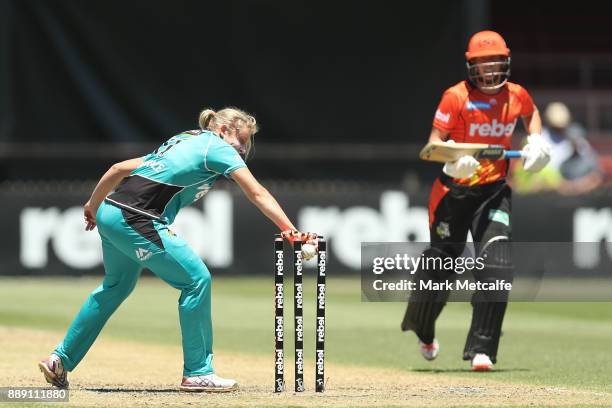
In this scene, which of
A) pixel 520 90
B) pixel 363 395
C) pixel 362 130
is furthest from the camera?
pixel 362 130

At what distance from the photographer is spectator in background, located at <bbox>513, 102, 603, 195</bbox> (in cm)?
1955

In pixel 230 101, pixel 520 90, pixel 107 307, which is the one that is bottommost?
pixel 107 307

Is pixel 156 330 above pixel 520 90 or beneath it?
beneath

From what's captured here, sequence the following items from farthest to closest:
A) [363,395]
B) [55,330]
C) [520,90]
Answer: [55,330] < [520,90] < [363,395]

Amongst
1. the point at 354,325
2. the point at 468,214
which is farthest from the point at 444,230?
the point at 354,325

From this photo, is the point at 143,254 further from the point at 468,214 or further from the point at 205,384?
the point at 468,214

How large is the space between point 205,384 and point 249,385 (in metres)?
0.59

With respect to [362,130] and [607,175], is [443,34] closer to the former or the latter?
[362,130]

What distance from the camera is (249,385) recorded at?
8.50 meters

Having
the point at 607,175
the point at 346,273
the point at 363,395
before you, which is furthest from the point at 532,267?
the point at 607,175

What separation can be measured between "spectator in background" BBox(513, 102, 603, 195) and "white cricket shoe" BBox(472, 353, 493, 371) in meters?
9.95

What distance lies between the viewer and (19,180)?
60.7 feet

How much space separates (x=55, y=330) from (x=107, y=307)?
14.0 feet

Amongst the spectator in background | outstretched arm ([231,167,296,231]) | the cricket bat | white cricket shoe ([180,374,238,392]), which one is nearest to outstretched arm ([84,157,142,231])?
outstretched arm ([231,167,296,231])
